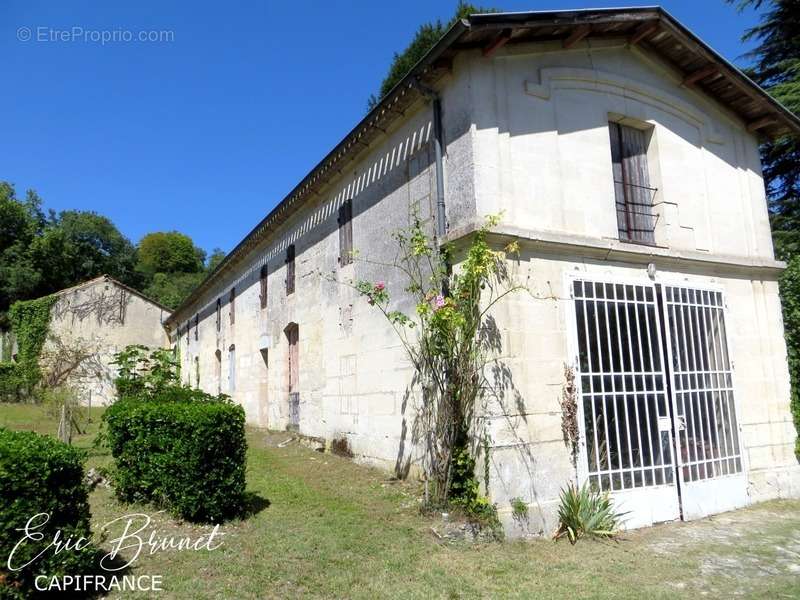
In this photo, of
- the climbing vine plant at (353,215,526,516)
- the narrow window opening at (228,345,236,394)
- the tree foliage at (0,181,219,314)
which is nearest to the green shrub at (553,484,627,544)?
the climbing vine plant at (353,215,526,516)

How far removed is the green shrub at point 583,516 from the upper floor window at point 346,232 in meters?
5.36

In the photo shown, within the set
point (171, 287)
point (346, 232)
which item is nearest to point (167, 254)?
point (171, 287)

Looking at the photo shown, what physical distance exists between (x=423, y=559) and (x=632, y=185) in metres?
5.72

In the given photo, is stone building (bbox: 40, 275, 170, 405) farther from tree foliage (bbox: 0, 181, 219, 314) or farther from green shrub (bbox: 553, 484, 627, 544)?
green shrub (bbox: 553, 484, 627, 544)

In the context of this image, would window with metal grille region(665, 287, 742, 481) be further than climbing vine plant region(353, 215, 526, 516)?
Yes

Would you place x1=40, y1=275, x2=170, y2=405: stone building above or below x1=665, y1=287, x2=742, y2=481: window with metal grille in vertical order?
above

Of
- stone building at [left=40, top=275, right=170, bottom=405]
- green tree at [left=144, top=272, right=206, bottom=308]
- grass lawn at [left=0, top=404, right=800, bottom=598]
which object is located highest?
green tree at [left=144, top=272, right=206, bottom=308]

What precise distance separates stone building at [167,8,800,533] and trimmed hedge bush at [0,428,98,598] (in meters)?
3.71

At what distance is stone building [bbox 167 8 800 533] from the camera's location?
6.27 metres

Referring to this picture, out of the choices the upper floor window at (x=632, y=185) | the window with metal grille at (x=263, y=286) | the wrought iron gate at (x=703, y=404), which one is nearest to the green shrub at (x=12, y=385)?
the window with metal grille at (x=263, y=286)

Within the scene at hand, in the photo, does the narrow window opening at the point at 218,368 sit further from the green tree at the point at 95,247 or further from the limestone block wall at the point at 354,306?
the green tree at the point at 95,247

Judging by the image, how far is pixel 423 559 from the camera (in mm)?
5078

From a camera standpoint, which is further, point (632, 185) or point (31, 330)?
point (31, 330)

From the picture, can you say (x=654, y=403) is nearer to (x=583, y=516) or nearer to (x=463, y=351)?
(x=583, y=516)
